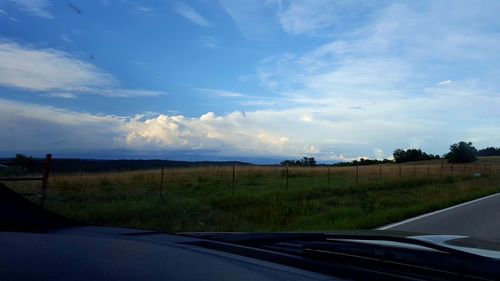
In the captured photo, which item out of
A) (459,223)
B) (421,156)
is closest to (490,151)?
(421,156)

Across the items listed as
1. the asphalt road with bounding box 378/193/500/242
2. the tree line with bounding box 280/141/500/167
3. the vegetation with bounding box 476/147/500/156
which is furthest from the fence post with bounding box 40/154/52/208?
the vegetation with bounding box 476/147/500/156

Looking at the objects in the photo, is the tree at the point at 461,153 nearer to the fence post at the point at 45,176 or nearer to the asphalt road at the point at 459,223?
the asphalt road at the point at 459,223

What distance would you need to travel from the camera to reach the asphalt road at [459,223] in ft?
38.4

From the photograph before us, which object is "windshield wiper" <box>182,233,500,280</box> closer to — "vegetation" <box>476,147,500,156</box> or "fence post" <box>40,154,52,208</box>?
"fence post" <box>40,154,52,208</box>

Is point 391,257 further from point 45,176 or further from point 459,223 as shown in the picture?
point 45,176

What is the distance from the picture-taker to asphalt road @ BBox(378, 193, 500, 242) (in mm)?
11711

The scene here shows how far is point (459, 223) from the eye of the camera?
1342 centimetres

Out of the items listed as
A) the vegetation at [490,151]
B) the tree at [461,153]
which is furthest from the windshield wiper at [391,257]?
the vegetation at [490,151]

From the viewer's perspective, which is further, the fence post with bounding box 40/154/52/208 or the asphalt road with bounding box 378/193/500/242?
the fence post with bounding box 40/154/52/208

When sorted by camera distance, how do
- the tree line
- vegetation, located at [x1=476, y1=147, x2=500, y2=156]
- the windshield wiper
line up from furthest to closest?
vegetation, located at [x1=476, y1=147, x2=500, y2=156], the tree line, the windshield wiper

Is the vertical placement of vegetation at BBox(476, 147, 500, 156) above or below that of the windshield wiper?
above

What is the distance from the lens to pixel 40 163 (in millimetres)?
13867

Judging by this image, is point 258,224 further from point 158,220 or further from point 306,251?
point 306,251

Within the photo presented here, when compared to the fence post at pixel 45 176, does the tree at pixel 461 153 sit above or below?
above
